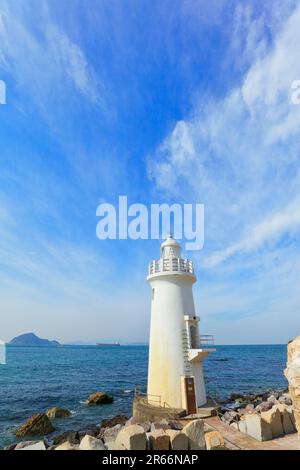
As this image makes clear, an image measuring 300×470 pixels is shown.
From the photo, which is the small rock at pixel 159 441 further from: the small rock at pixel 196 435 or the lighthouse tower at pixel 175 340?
the lighthouse tower at pixel 175 340

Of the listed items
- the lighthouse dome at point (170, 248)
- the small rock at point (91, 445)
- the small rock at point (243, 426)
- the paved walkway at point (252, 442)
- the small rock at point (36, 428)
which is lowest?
the small rock at point (36, 428)

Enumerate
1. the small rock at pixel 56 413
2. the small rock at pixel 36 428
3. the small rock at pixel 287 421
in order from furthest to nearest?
the small rock at pixel 56 413 < the small rock at pixel 36 428 < the small rock at pixel 287 421

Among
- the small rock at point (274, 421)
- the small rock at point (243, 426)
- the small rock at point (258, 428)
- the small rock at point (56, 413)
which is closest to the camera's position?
the small rock at point (258, 428)

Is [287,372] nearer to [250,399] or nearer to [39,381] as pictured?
[250,399]

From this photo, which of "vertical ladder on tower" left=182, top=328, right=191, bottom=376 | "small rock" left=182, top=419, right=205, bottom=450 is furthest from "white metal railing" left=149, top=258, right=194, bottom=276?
"small rock" left=182, top=419, right=205, bottom=450

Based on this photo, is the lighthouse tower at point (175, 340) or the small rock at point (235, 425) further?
the lighthouse tower at point (175, 340)

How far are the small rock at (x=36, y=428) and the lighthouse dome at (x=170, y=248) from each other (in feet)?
42.9

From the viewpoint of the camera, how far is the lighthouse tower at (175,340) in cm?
1500

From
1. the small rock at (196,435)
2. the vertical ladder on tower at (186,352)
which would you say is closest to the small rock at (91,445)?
the small rock at (196,435)

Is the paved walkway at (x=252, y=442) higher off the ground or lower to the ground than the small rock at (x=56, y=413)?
higher

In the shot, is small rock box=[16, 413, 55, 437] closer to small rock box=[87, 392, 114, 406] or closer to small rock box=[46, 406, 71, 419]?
small rock box=[46, 406, 71, 419]

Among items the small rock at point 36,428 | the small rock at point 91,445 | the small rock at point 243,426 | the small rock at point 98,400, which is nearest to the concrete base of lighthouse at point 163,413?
the small rock at point 243,426
